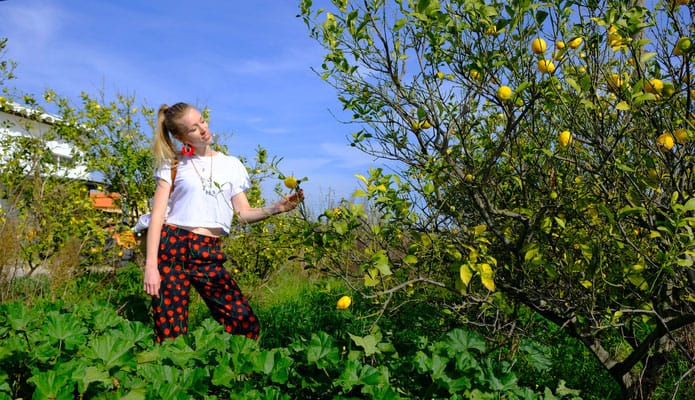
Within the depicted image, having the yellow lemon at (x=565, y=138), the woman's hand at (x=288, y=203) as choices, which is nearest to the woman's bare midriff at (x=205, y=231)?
the woman's hand at (x=288, y=203)

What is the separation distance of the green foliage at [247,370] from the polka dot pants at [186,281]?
680 mm

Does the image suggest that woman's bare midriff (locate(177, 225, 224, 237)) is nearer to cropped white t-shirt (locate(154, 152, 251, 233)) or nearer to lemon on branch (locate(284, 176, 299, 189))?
cropped white t-shirt (locate(154, 152, 251, 233))

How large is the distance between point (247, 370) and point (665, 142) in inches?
64.0

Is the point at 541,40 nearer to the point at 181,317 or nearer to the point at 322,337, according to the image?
the point at 322,337

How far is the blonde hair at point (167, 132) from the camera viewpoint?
306cm

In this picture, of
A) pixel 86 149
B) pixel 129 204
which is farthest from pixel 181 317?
pixel 86 149

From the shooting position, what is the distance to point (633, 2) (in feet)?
6.55

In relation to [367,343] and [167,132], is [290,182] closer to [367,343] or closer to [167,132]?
[367,343]

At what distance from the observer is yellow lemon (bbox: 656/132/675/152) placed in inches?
76.8

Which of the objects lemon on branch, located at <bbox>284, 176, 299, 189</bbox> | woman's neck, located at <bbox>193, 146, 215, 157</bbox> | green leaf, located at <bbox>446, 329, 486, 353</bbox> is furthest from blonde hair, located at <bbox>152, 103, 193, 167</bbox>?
green leaf, located at <bbox>446, 329, 486, 353</bbox>

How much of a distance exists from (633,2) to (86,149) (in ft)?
19.4

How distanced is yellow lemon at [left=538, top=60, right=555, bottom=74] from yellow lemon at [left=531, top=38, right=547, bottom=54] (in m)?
0.04

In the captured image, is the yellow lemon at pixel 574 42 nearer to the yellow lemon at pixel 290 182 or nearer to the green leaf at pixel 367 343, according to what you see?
the yellow lemon at pixel 290 182

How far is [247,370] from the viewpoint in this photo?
190cm
